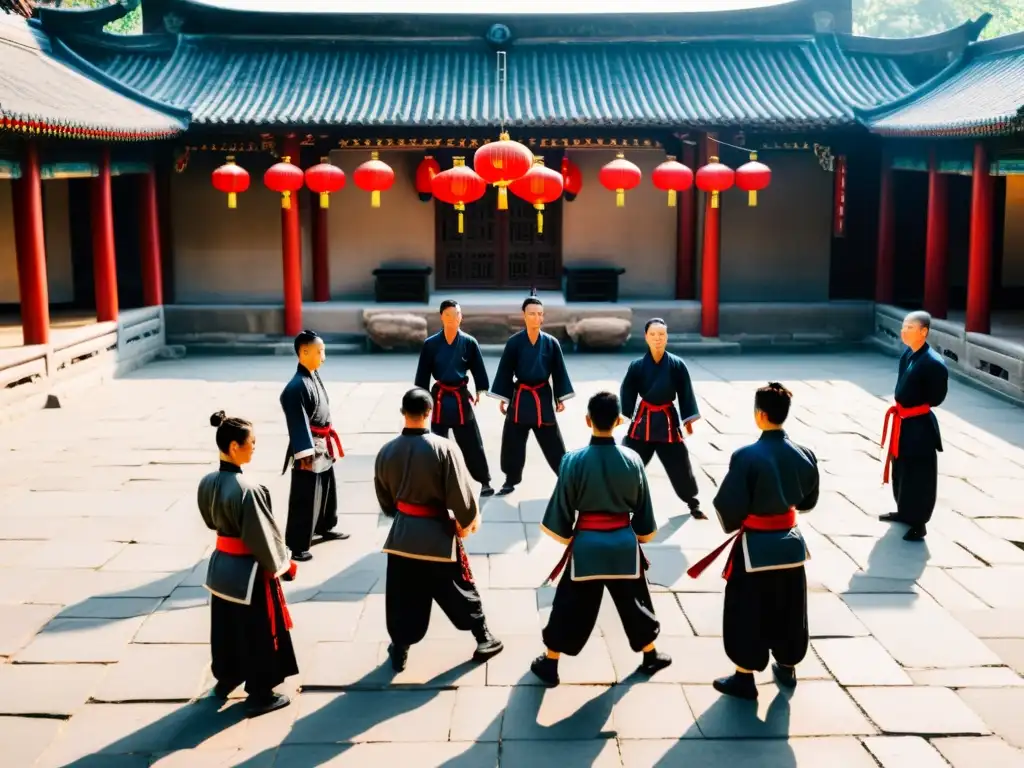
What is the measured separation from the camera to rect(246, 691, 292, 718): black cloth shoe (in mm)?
5289

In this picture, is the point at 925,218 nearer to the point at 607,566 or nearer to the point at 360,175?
the point at 360,175

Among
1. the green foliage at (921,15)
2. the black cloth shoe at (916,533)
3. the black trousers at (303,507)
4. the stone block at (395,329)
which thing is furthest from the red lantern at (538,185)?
the green foliage at (921,15)

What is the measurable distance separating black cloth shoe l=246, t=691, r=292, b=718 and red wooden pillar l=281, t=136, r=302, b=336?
11.2m

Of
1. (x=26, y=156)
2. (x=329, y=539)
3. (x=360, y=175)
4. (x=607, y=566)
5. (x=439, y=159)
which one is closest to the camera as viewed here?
(x=607, y=566)

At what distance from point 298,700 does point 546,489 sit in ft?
12.9

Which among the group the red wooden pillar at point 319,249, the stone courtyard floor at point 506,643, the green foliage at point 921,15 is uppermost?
the green foliage at point 921,15

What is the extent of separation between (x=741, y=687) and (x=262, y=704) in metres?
2.18

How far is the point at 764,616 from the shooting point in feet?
17.8

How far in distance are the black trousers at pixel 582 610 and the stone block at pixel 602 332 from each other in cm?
1058

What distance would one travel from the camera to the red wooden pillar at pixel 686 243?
1731 cm

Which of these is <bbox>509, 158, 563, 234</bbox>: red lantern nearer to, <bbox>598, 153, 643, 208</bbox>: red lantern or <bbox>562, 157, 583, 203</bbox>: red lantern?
<bbox>598, 153, 643, 208</bbox>: red lantern

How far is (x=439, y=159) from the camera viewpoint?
17.1 metres

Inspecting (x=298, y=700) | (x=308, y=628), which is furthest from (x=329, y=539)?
(x=298, y=700)

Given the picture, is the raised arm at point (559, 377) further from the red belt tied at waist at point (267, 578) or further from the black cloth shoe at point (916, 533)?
the red belt tied at waist at point (267, 578)
